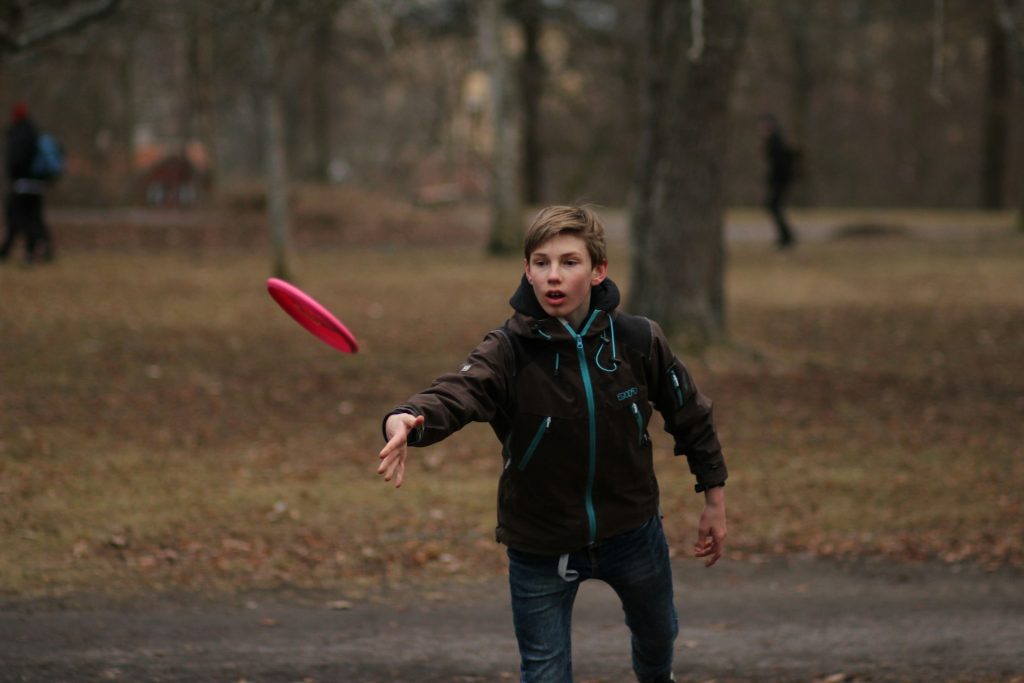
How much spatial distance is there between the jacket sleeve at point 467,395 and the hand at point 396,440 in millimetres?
55

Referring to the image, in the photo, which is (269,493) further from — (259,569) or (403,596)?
(403,596)

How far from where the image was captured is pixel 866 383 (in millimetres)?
11898

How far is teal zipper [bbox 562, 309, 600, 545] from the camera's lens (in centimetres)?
391

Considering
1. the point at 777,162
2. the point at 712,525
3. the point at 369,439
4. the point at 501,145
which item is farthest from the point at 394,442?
the point at 777,162

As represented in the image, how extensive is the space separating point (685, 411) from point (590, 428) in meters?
0.38

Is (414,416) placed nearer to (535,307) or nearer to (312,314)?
(535,307)

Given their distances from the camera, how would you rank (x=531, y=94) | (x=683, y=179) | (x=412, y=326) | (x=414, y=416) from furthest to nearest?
1. (x=531, y=94)
2. (x=412, y=326)
3. (x=683, y=179)
4. (x=414, y=416)

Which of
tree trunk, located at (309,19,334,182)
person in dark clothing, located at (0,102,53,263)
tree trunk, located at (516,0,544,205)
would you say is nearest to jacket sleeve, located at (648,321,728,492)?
person in dark clothing, located at (0,102,53,263)

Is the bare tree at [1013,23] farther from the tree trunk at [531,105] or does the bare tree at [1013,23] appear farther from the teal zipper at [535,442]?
the tree trunk at [531,105]

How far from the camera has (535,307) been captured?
12.9 feet

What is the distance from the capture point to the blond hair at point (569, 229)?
3.91 meters

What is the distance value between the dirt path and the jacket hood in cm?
186

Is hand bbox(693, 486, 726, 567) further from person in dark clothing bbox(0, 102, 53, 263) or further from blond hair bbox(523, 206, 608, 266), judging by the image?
person in dark clothing bbox(0, 102, 53, 263)

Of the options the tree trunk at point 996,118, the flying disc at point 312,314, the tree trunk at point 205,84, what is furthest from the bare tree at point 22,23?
the tree trunk at point 996,118
